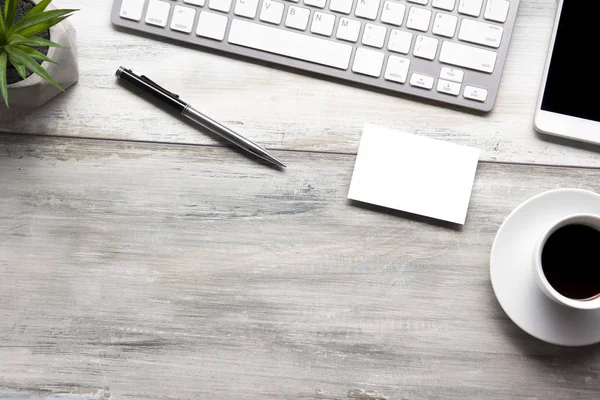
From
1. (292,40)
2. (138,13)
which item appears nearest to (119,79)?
(138,13)

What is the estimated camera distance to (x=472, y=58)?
2.37 ft

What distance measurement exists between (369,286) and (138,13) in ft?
1.41

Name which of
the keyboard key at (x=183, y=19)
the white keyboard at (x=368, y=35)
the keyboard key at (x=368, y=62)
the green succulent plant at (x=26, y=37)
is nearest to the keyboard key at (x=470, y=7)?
the white keyboard at (x=368, y=35)

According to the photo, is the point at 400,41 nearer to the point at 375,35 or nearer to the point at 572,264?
the point at 375,35

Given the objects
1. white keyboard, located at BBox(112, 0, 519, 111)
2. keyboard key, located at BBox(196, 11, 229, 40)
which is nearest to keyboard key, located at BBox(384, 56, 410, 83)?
white keyboard, located at BBox(112, 0, 519, 111)

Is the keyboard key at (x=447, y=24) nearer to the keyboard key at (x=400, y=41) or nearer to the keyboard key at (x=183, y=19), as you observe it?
the keyboard key at (x=400, y=41)

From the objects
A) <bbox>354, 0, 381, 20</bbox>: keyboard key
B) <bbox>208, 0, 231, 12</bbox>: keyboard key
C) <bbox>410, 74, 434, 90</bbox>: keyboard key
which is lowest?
<bbox>410, 74, 434, 90</bbox>: keyboard key

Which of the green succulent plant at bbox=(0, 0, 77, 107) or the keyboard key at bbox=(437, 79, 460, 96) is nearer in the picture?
the green succulent plant at bbox=(0, 0, 77, 107)

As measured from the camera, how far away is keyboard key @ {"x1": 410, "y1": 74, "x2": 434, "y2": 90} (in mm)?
727

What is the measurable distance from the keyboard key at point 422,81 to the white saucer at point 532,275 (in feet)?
0.58

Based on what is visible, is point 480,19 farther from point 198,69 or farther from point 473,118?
point 198,69

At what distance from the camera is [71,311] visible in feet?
2.43

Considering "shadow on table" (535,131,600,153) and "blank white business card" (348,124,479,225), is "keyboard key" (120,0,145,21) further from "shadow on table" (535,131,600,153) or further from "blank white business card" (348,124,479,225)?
"shadow on table" (535,131,600,153)

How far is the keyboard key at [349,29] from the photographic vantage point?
730mm
